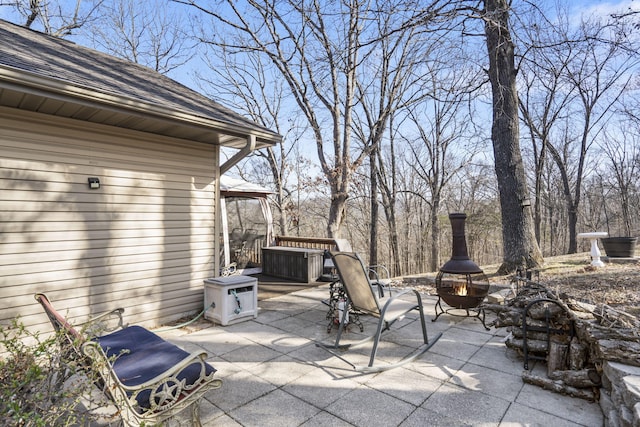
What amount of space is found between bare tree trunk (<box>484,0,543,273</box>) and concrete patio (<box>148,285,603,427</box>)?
308 centimetres

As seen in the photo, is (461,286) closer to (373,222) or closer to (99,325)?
(99,325)

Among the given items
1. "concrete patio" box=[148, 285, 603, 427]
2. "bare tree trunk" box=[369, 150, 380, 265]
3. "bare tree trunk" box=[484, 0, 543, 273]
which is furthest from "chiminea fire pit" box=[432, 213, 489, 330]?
"bare tree trunk" box=[369, 150, 380, 265]

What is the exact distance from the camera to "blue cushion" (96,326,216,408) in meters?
1.91

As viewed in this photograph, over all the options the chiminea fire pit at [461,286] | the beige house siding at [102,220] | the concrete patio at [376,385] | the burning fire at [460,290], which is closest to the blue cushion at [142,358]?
the concrete patio at [376,385]

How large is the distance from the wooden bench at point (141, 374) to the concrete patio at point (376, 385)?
1.29ft

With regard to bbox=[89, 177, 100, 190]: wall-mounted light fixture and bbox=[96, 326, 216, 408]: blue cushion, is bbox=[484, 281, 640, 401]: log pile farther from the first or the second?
bbox=[89, 177, 100, 190]: wall-mounted light fixture

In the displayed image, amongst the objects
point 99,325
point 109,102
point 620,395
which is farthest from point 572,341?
point 109,102

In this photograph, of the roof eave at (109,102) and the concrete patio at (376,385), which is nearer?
the concrete patio at (376,385)

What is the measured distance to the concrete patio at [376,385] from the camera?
2.12 m

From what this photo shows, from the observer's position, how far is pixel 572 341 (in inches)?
102

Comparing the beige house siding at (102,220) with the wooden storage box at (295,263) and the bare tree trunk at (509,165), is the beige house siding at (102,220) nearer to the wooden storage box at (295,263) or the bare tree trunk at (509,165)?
the wooden storage box at (295,263)

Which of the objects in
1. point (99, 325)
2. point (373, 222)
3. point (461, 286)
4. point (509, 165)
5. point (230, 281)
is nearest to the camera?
point (99, 325)

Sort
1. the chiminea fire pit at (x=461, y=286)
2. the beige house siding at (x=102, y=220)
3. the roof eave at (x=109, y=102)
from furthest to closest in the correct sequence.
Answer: the chiminea fire pit at (x=461, y=286)
the beige house siding at (x=102, y=220)
the roof eave at (x=109, y=102)

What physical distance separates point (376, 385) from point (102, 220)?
11.4 feet
